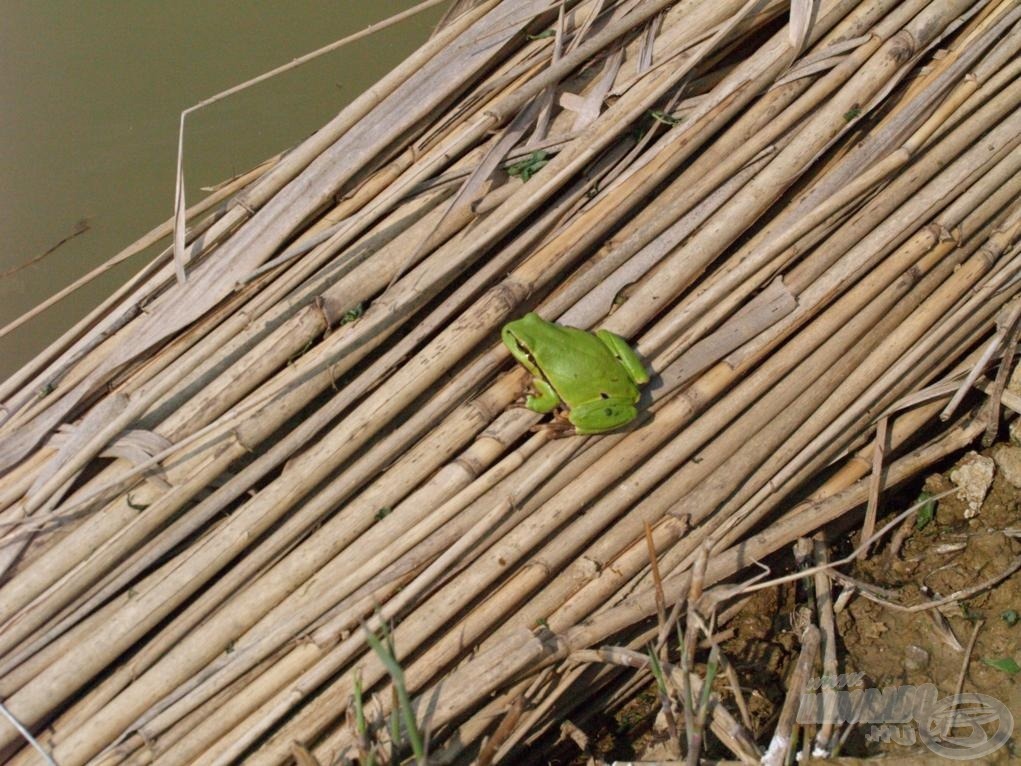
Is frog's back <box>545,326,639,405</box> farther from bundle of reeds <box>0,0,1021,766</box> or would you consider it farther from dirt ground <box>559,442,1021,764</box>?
dirt ground <box>559,442,1021,764</box>

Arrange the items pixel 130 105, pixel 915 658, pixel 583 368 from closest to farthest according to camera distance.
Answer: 1. pixel 583 368
2. pixel 915 658
3. pixel 130 105

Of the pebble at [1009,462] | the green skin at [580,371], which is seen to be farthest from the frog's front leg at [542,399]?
the pebble at [1009,462]

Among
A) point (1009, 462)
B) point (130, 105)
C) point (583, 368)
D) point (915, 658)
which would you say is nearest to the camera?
point (583, 368)

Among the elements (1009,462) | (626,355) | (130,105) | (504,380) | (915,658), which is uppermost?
(130,105)

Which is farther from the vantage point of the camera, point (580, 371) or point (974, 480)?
point (974, 480)

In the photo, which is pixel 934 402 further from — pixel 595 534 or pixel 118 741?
pixel 118 741

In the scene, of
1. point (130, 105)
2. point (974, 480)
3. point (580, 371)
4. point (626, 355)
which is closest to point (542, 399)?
point (580, 371)

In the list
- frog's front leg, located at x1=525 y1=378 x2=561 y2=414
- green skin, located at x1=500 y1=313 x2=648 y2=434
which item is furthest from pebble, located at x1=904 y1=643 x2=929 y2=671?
frog's front leg, located at x1=525 y1=378 x2=561 y2=414

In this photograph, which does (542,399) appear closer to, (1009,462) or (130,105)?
(1009,462)

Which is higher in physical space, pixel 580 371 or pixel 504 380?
pixel 504 380
